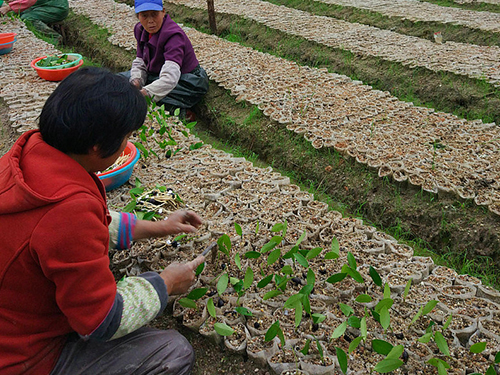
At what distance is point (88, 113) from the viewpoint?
4.45 feet

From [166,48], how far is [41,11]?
5.11 metres

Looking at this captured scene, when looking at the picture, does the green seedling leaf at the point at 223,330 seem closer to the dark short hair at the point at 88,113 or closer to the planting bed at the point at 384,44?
the dark short hair at the point at 88,113

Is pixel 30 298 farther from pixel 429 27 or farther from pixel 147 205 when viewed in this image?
pixel 429 27

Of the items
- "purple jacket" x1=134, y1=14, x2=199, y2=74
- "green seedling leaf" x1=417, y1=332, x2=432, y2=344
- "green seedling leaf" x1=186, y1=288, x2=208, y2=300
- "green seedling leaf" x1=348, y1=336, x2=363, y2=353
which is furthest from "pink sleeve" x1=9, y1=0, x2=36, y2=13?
"green seedling leaf" x1=417, y1=332, x2=432, y2=344

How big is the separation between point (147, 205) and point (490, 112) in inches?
149

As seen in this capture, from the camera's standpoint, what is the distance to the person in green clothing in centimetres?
772

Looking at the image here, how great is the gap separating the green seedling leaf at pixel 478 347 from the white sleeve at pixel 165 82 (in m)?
3.40

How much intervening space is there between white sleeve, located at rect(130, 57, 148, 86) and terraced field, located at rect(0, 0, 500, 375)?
0.80m

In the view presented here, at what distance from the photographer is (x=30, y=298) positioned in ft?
4.52

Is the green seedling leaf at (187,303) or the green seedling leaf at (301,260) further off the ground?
the green seedling leaf at (301,260)

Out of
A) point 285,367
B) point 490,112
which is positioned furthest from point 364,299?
point 490,112

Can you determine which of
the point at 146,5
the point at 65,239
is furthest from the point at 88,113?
the point at 146,5

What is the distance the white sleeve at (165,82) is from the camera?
4164 mm

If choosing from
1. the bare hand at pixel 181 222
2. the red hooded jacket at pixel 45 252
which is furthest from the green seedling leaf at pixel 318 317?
the red hooded jacket at pixel 45 252
